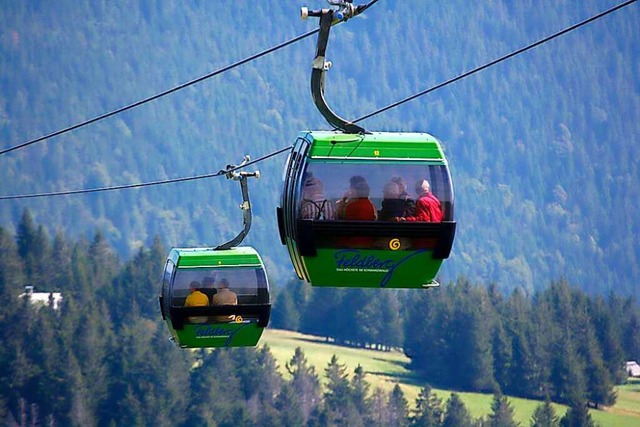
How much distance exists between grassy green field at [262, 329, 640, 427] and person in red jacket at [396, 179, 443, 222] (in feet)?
414

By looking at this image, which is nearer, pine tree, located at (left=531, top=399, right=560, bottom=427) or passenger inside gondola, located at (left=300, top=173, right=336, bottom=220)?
passenger inside gondola, located at (left=300, top=173, right=336, bottom=220)

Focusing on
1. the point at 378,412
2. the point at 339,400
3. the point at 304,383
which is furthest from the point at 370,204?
the point at 304,383

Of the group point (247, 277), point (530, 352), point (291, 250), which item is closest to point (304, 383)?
point (530, 352)

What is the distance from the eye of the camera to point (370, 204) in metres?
19.4

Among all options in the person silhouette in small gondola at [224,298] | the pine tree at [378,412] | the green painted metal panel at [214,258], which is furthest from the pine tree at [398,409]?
the person silhouette in small gondola at [224,298]

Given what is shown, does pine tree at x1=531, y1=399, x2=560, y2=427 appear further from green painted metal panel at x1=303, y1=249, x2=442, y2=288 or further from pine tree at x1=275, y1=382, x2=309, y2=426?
green painted metal panel at x1=303, y1=249, x2=442, y2=288

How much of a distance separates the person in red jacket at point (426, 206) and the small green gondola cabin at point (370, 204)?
0.11 ft

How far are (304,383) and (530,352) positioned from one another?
32002 mm

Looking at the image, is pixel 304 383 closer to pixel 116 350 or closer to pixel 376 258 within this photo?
pixel 116 350

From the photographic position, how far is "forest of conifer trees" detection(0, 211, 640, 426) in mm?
135875

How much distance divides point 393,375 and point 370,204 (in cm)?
14276

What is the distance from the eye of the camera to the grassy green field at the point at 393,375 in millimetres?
149750

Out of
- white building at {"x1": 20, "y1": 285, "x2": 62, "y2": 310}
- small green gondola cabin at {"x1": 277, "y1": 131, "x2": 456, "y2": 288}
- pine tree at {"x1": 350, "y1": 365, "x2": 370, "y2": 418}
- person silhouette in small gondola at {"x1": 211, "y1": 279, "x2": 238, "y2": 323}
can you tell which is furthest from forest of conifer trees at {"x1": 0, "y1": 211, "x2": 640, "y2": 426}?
small green gondola cabin at {"x1": 277, "y1": 131, "x2": 456, "y2": 288}

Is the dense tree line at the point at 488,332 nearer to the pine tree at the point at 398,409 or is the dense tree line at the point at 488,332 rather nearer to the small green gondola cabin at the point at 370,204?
the pine tree at the point at 398,409
